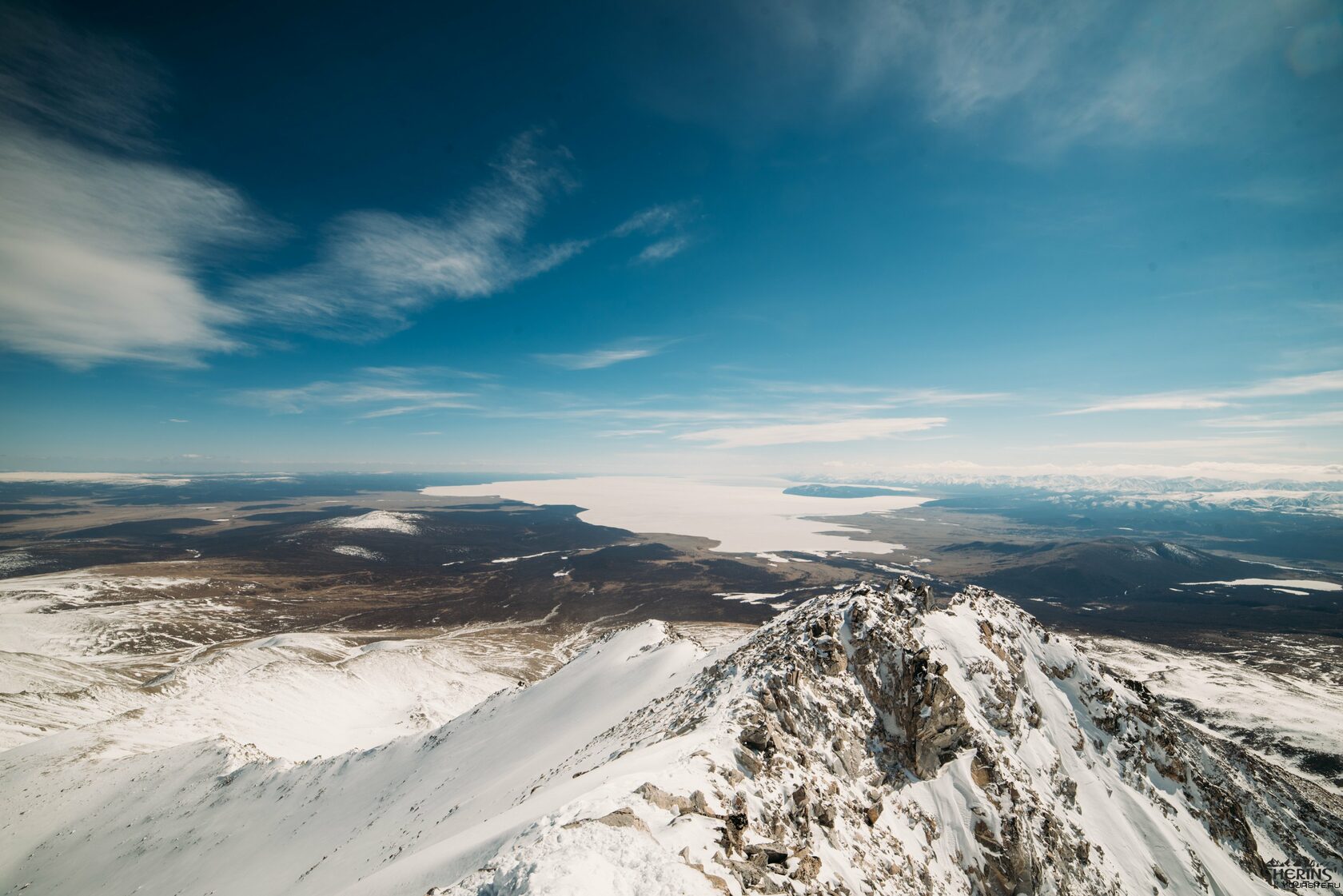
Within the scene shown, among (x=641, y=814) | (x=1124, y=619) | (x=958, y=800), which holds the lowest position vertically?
(x=1124, y=619)

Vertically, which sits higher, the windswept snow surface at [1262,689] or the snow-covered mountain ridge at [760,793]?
the snow-covered mountain ridge at [760,793]

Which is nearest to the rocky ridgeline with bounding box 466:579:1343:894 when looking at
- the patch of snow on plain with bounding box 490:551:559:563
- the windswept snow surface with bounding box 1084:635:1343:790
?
the windswept snow surface with bounding box 1084:635:1343:790

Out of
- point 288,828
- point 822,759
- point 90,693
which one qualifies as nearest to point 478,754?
point 288,828

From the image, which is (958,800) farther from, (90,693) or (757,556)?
(757,556)

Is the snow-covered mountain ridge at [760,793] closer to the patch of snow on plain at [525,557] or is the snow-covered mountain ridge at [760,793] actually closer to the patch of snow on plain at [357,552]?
the patch of snow on plain at [525,557]

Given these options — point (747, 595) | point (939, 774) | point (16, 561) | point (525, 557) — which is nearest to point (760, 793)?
point (939, 774)

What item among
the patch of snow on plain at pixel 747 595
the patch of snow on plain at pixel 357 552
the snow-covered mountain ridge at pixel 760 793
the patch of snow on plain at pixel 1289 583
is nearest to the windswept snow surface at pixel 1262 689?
the snow-covered mountain ridge at pixel 760 793
